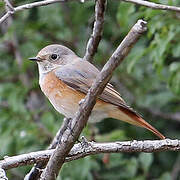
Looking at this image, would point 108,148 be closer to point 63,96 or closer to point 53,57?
point 63,96

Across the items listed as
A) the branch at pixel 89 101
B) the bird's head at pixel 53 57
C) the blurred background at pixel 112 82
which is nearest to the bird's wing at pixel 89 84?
the bird's head at pixel 53 57

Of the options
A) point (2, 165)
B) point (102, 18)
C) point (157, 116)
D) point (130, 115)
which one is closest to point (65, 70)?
point (130, 115)

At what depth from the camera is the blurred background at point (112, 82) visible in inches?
226

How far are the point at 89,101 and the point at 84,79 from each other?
63.9 inches

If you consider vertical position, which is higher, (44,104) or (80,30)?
(80,30)

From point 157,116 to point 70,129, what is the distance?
11.7 feet

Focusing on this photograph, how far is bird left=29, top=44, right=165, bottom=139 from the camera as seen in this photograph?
441 centimetres

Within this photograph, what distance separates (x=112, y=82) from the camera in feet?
21.5

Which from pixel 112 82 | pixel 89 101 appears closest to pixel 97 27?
pixel 89 101

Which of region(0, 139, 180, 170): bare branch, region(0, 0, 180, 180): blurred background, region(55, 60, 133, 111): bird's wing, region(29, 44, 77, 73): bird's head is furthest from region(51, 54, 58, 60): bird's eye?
region(0, 139, 180, 170): bare branch

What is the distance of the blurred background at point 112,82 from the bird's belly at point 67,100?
978mm

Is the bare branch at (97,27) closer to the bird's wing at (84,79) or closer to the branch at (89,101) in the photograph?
the bird's wing at (84,79)

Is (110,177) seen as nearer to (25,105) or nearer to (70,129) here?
(25,105)

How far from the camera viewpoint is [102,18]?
12.4 ft
